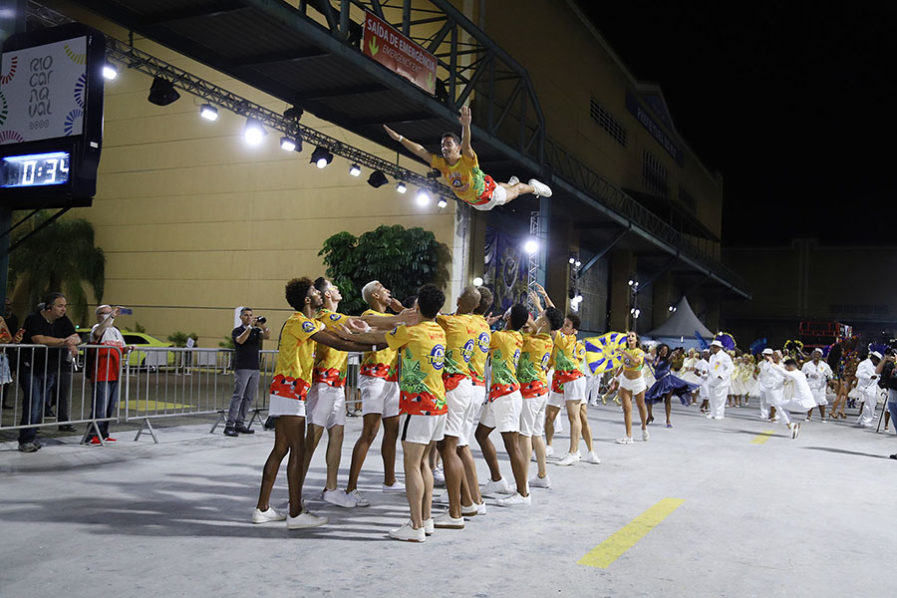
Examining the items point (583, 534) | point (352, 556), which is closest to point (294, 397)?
point (352, 556)

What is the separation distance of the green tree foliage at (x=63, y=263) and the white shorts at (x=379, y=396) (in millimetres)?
24145

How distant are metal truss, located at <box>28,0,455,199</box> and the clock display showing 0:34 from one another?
2.92 meters

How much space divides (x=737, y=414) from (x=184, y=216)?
67.5 feet

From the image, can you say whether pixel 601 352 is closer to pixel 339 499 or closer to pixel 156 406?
pixel 156 406

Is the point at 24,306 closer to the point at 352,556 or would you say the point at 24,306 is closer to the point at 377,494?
the point at 377,494

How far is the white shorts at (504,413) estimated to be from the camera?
22.5 ft

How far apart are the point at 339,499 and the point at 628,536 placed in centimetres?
261

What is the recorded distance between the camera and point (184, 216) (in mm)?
26750

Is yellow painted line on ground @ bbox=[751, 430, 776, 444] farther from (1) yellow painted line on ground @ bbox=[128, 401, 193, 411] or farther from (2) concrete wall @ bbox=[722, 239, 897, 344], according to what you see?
(2) concrete wall @ bbox=[722, 239, 897, 344]

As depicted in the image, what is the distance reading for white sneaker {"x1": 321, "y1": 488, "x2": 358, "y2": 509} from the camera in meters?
6.47

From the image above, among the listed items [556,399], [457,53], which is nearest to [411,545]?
Result: [556,399]

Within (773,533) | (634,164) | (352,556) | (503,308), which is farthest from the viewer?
(634,164)

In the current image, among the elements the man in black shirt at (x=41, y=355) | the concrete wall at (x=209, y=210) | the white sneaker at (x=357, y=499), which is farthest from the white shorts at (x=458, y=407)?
the concrete wall at (x=209, y=210)

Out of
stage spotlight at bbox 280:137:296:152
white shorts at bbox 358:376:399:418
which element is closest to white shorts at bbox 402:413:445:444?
white shorts at bbox 358:376:399:418
